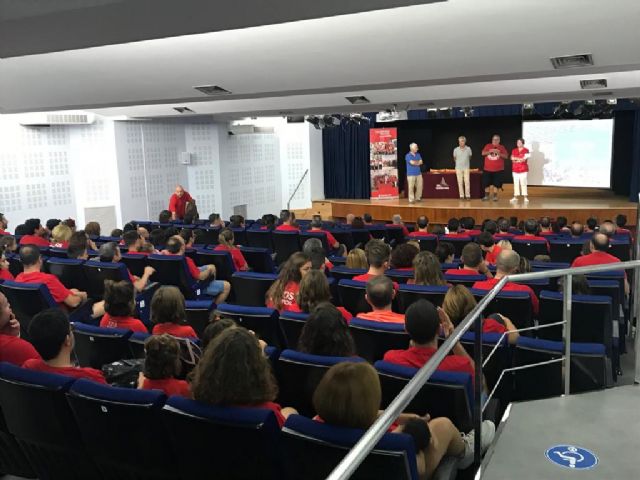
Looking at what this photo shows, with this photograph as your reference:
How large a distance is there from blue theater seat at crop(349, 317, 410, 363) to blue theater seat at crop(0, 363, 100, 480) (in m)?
1.71

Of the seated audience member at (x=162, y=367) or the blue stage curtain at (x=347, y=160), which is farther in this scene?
the blue stage curtain at (x=347, y=160)

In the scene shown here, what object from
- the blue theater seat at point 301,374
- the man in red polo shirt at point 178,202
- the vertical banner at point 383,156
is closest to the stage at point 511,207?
the vertical banner at point 383,156

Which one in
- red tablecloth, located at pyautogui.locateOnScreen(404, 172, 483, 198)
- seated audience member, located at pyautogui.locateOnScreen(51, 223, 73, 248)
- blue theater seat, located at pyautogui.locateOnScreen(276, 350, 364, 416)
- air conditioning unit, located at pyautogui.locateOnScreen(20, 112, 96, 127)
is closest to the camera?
blue theater seat, located at pyautogui.locateOnScreen(276, 350, 364, 416)

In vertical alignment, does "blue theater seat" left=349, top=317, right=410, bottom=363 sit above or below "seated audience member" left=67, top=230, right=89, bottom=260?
below

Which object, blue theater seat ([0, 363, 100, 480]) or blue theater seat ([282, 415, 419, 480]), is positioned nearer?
blue theater seat ([282, 415, 419, 480])

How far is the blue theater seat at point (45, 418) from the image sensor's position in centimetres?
265

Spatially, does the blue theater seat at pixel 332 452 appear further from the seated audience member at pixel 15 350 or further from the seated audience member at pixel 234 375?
the seated audience member at pixel 15 350

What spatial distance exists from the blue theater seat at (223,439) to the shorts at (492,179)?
14075 millimetres

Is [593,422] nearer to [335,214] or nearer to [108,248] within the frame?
[108,248]

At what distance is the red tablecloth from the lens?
625 inches

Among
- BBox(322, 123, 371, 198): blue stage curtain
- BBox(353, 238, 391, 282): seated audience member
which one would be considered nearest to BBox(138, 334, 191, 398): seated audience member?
BBox(353, 238, 391, 282): seated audience member

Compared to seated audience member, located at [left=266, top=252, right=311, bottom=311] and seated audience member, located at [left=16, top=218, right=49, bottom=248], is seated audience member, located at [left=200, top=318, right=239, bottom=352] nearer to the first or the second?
seated audience member, located at [left=266, top=252, right=311, bottom=311]

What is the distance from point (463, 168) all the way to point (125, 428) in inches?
543

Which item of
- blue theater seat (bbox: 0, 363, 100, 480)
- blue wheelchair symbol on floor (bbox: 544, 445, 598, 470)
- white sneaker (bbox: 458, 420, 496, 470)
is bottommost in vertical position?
blue wheelchair symbol on floor (bbox: 544, 445, 598, 470)
